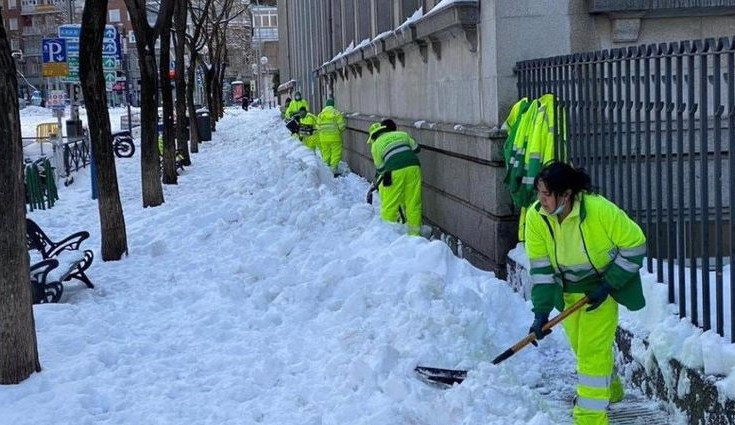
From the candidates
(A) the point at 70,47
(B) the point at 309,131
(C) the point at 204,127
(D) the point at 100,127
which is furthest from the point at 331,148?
(C) the point at 204,127

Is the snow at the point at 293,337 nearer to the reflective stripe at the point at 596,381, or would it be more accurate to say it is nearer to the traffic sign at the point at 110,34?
the reflective stripe at the point at 596,381

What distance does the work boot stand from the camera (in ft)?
18.9

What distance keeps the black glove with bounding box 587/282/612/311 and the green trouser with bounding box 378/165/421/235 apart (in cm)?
636

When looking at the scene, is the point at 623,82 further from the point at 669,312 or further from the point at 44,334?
the point at 44,334

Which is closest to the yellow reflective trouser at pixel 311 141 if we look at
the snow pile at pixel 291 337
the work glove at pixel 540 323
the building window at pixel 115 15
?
the snow pile at pixel 291 337

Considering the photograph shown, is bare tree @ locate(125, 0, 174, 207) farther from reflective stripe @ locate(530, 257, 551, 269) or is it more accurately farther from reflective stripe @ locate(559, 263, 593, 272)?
reflective stripe @ locate(559, 263, 593, 272)

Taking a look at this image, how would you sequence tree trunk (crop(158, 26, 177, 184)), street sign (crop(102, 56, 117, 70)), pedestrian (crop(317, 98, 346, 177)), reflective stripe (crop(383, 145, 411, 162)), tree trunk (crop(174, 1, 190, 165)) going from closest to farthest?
reflective stripe (crop(383, 145, 411, 162))
tree trunk (crop(158, 26, 177, 184))
pedestrian (crop(317, 98, 346, 177))
street sign (crop(102, 56, 117, 70))
tree trunk (crop(174, 1, 190, 165))

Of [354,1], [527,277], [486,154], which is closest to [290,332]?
[527,277]

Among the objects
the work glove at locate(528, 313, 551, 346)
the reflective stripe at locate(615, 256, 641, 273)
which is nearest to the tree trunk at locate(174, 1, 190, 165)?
the work glove at locate(528, 313, 551, 346)

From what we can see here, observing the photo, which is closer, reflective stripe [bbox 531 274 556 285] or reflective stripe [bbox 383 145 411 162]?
reflective stripe [bbox 531 274 556 285]

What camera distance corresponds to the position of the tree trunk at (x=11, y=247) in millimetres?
6398

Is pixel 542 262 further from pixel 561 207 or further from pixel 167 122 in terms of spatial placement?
pixel 167 122

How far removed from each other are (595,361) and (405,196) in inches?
258

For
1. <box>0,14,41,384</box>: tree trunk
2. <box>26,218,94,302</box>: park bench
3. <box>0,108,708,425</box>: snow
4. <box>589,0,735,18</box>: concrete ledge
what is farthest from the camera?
<box>26,218,94,302</box>: park bench
